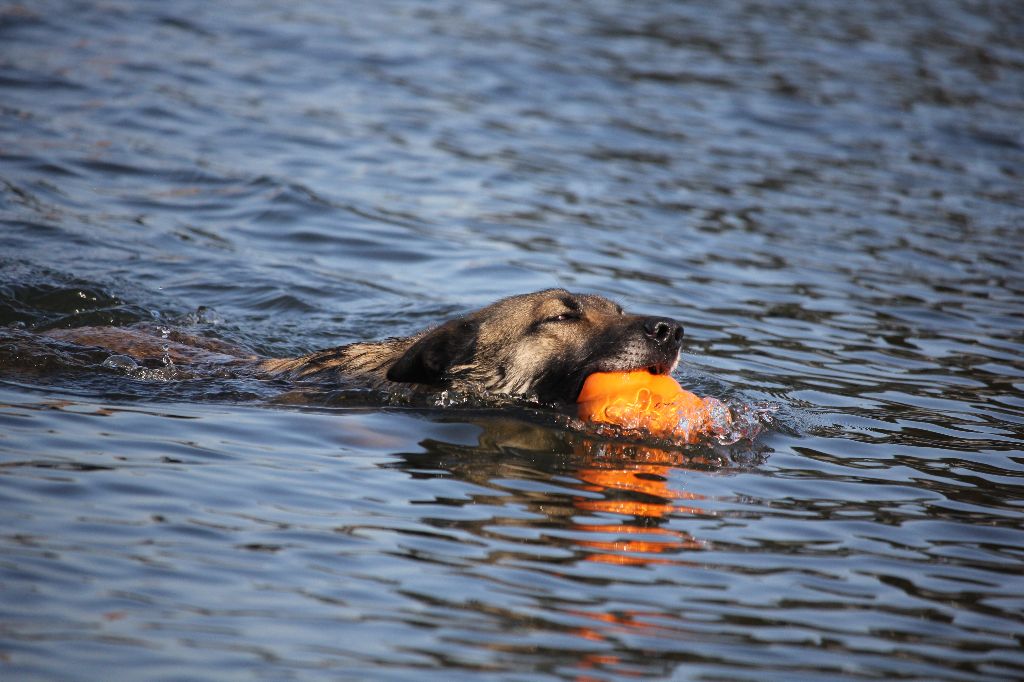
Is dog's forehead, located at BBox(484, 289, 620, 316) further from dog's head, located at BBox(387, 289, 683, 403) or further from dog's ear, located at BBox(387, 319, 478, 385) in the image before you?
dog's ear, located at BBox(387, 319, 478, 385)

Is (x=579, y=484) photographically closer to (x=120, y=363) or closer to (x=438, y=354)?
(x=438, y=354)

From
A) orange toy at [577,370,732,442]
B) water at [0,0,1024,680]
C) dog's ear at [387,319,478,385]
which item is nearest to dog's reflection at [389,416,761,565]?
water at [0,0,1024,680]

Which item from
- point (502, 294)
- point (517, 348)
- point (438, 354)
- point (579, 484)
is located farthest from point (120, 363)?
point (502, 294)

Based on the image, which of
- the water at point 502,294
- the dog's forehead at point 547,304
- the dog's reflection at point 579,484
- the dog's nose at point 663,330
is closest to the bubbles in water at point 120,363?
the water at point 502,294

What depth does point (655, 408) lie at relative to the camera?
7.77 metres

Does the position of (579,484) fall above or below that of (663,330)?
below

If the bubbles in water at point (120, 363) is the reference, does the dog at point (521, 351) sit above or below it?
above

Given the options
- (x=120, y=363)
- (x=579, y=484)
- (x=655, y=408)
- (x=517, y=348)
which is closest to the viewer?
(x=579, y=484)

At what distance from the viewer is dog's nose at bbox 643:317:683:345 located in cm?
796

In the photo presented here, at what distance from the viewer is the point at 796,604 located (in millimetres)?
5441

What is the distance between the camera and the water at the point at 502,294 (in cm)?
508

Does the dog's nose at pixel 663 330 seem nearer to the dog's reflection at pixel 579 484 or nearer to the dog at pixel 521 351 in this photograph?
the dog at pixel 521 351

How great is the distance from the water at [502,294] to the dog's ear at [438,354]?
333 mm

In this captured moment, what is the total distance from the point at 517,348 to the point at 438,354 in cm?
54
